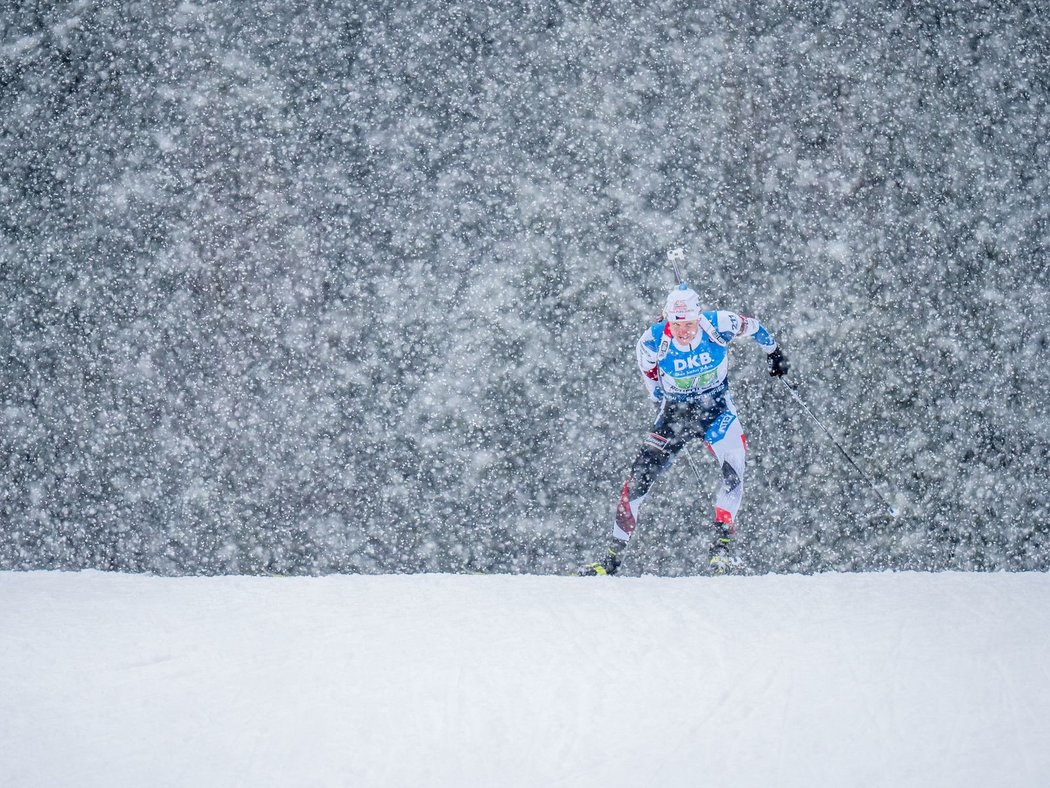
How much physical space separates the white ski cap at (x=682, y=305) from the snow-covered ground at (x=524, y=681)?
16.2 inches

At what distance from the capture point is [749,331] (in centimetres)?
129

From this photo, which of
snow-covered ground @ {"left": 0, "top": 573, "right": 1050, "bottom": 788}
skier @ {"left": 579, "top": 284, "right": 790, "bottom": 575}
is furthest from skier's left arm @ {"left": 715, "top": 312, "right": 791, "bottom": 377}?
snow-covered ground @ {"left": 0, "top": 573, "right": 1050, "bottom": 788}

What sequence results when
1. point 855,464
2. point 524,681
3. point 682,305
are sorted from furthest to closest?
point 855,464, point 682,305, point 524,681

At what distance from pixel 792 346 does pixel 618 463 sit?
0.33m

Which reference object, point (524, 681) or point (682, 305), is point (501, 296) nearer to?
point (682, 305)

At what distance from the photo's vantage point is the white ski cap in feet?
4.16

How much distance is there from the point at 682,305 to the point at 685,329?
4cm

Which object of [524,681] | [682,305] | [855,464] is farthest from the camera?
[855,464]

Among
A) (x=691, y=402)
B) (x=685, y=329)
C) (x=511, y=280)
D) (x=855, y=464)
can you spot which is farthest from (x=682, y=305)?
(x=855, y=464)

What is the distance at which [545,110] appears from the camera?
4.55 feet

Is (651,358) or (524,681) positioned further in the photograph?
(651,358)

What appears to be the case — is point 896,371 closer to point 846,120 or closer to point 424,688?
point 846,120

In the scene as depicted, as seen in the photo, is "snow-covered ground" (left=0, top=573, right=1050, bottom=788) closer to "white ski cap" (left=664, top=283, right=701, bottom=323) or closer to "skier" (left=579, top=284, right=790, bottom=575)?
"skier" (left=579, top=284, right=790, bottom=575)

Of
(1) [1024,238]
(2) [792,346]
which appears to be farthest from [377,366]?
(1) [1024,238]
